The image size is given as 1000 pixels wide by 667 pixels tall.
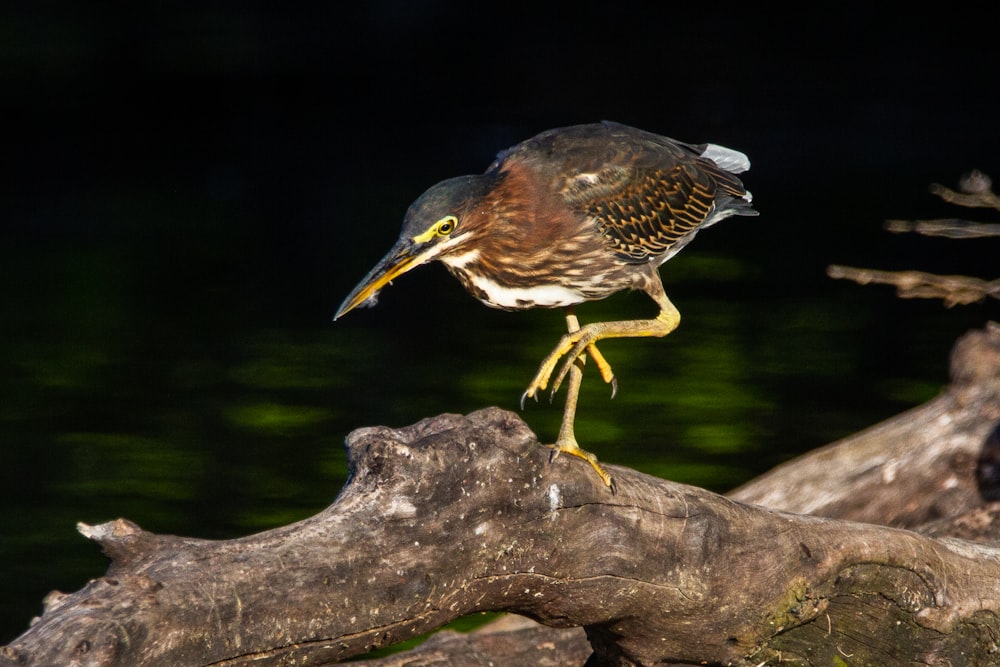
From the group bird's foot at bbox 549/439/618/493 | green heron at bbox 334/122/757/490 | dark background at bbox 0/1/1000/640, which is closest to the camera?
bird's foot at bbox 549/439/618/493

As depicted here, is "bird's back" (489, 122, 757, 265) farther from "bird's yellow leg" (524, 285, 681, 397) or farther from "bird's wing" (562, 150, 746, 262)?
"bird's yellow leg" (524, 285, 681, 397)

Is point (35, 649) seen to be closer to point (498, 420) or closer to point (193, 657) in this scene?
point (193, 657)

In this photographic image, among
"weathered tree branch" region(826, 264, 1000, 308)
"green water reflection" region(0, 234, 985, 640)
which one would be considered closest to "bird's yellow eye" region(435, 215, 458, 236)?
"weathered tree branch" region(826, 264, 1000, 308)

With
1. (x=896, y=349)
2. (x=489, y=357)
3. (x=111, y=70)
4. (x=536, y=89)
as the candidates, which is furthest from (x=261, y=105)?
(x=896, y=349)

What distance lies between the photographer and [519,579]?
287 cm

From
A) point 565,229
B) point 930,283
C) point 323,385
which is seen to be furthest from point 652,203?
point 323,385

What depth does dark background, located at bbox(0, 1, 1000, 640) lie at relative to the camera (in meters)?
6.22

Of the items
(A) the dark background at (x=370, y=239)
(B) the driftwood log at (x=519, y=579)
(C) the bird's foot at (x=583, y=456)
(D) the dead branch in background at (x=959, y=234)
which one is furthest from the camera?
(A) the dark background at (x=370, y=239)

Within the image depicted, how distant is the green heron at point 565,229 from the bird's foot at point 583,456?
20 centimetres

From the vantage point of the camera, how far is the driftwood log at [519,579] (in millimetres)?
2453

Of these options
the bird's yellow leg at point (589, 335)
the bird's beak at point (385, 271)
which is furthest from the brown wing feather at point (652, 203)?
the bird's beak at point (385, 271)

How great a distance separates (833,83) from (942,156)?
2078 millimetres

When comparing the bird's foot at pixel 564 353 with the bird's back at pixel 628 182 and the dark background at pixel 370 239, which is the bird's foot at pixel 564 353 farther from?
the dark background at pixel 370 239

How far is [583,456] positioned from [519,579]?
0.97 ft
